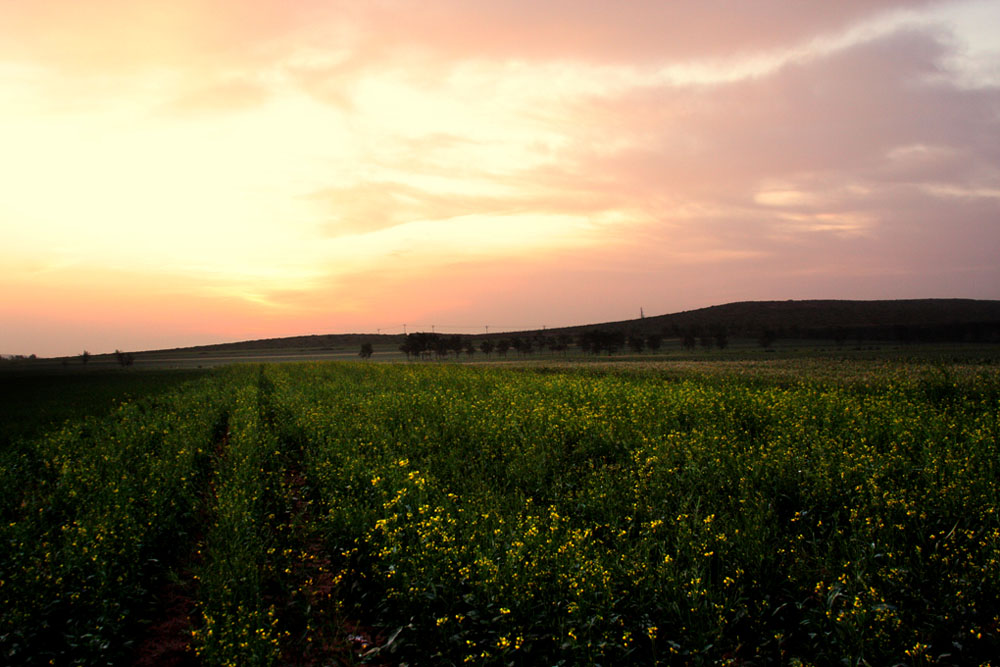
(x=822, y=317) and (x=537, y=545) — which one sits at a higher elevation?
(x=822, y=317)

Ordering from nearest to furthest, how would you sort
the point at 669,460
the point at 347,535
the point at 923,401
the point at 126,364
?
1. the point at 347,535
2. the point at 669,460
3. the point at 923,401
4. the point at 126,364

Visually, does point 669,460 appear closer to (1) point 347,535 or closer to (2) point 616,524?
(2) point 616,524

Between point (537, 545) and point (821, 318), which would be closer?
point (537, 545)

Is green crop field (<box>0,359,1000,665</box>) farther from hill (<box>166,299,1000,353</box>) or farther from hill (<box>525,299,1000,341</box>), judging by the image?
hill (<box>525,299,1000,341</box>)

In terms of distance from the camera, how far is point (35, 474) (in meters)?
11.0

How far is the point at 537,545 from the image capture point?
19.0ft

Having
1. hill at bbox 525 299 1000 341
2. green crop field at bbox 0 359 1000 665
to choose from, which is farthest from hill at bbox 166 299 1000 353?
green crop field at bbox 0 359 1000 665

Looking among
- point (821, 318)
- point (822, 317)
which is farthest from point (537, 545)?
point (822, 317)

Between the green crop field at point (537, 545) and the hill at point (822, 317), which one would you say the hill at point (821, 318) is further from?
the green crop field at point (537, 545)

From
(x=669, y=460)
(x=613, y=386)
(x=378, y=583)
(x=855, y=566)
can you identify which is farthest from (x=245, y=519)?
(x=613, y=386)

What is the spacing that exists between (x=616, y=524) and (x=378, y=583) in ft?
9.26

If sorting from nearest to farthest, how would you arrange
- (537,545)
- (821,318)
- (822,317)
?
(537,545), (821,318), (822,317)

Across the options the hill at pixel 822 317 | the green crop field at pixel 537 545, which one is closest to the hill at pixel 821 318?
the hill at pixel 822 317

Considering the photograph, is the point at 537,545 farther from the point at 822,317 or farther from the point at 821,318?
the point at 822,317
